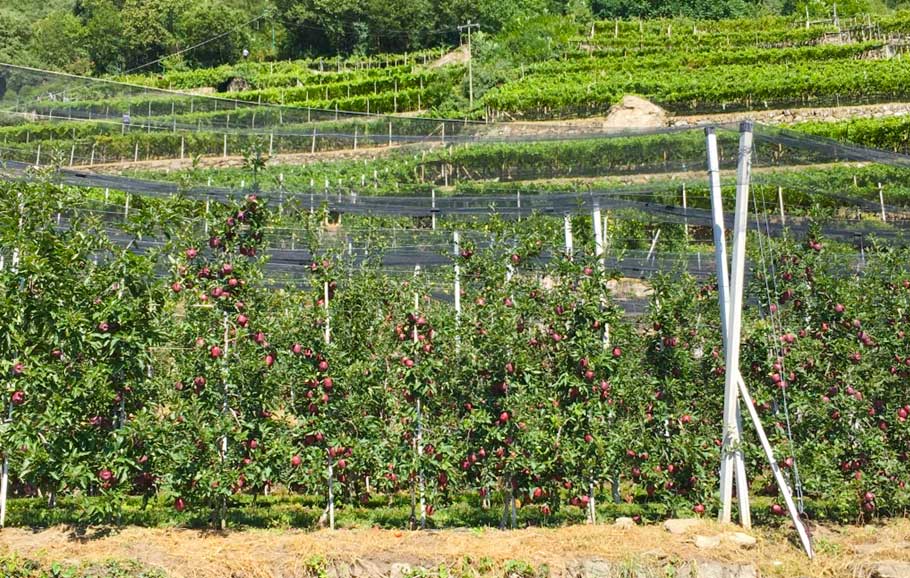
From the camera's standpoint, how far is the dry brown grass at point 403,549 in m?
8.20

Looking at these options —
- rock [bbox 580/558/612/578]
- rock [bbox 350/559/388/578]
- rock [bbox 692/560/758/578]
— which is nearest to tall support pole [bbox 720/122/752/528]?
rock [bbox 692/560/758/578]

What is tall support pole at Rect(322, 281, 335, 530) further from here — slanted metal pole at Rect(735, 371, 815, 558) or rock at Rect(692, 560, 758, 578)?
slanted metal pole at Rect(735, 371, 815, 558)

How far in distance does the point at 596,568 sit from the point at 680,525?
119cm

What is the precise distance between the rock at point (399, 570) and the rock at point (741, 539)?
9.45 feet

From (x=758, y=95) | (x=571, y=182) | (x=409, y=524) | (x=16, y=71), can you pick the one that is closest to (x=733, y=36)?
(x=758, y=95)

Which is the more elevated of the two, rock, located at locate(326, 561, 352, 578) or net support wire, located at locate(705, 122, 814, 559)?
net support wire, located at locate(705, 122, 814, 559)

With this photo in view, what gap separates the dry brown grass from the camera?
→ 8195 mm

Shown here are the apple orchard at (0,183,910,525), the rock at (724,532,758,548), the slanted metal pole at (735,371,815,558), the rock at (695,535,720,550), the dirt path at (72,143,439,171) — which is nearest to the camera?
the rock at (695,535,720,550)

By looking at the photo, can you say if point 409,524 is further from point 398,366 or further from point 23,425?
point 23,425

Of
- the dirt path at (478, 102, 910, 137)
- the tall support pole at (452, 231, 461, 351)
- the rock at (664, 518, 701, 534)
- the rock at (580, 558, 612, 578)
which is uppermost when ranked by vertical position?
the dirt path at (478, 102, 910, 137)

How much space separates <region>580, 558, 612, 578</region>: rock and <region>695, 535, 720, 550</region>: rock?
0.89 metres

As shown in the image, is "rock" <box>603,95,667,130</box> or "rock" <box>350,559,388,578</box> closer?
"rock" <box>350,559,388,578</box>

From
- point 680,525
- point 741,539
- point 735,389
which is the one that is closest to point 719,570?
point 741,539

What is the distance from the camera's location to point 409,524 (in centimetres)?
959
